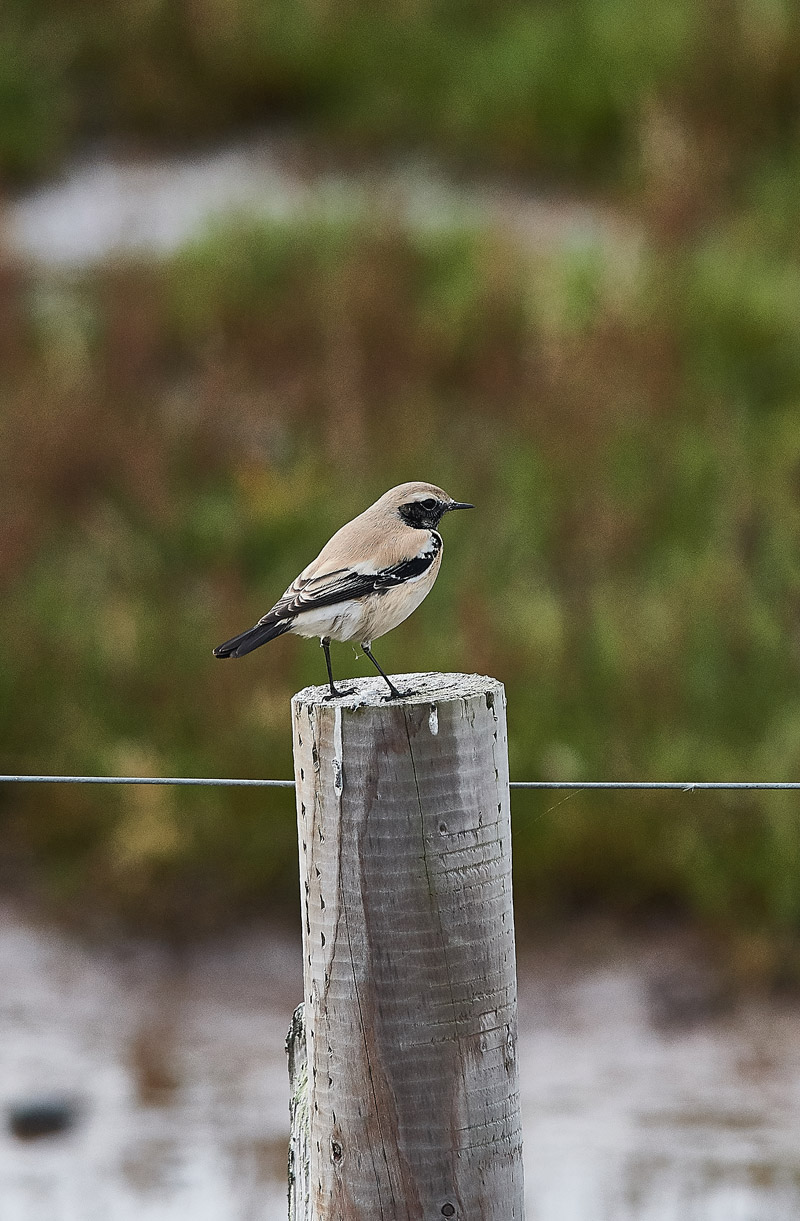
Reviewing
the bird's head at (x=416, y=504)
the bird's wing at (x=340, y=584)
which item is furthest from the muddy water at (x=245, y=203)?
the bird's wing at (x=340, y=584)

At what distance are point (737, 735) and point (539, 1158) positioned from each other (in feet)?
8.05

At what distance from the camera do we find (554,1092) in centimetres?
655

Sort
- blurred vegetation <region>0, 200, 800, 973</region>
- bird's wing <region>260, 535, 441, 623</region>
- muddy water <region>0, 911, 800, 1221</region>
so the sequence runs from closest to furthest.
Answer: bird's wing <region>260, 535, 441, 623</region>
muddy water <region>0, 911, 800, 1221</region>
blurred vegetation <region>0, 200, 800, 973</region>

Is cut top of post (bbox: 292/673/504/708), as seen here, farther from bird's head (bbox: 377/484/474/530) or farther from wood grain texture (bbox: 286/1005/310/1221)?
bird's head (bbox: 377/484/474/530)

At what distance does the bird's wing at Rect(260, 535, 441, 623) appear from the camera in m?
3.57

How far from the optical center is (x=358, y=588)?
358 centimetres

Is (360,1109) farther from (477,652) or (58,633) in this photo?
(58,633)

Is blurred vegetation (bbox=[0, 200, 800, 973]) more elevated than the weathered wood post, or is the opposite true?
blurred vegetation (bbox=[0, 200, 800, 973])

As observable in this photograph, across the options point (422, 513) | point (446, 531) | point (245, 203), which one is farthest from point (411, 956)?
point (245, 203)

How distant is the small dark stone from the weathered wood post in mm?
4080

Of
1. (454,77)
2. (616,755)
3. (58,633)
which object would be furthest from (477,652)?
(454,77)

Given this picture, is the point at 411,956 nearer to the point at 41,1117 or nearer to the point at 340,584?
the point at 340,584

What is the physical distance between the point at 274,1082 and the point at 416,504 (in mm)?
3515

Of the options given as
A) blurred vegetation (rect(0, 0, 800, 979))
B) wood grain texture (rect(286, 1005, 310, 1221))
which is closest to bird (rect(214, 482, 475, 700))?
wood grain texture (rect(286, 1005, 310, 1221))
